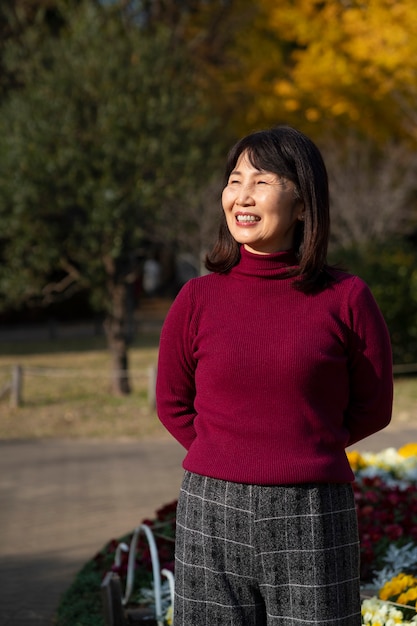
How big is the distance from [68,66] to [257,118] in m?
8.74

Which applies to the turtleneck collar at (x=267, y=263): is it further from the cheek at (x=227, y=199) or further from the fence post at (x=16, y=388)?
the fence post at (x=16, y=388)

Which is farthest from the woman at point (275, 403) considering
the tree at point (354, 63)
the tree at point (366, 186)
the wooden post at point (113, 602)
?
the tree at point (366, 186)

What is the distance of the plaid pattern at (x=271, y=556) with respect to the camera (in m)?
2.26

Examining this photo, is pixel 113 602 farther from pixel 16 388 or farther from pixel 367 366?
pixel 16 388

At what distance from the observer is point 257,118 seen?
63.4 ft

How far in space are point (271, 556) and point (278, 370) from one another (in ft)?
1.41

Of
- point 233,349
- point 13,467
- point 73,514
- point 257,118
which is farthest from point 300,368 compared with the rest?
point 257,118

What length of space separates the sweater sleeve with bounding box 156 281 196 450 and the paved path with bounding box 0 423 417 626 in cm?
237

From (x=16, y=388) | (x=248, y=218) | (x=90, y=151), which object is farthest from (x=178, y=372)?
(x=90, y=151)

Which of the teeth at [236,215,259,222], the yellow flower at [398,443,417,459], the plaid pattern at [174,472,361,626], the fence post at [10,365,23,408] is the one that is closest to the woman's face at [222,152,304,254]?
the teeth at [236,215,259,222]

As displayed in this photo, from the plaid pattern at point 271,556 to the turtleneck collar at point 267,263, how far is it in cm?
52

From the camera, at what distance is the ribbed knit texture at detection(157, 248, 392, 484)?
2.29 meters

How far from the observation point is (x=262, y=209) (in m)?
2.41

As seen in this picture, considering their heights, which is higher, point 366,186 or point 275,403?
point 275,403
